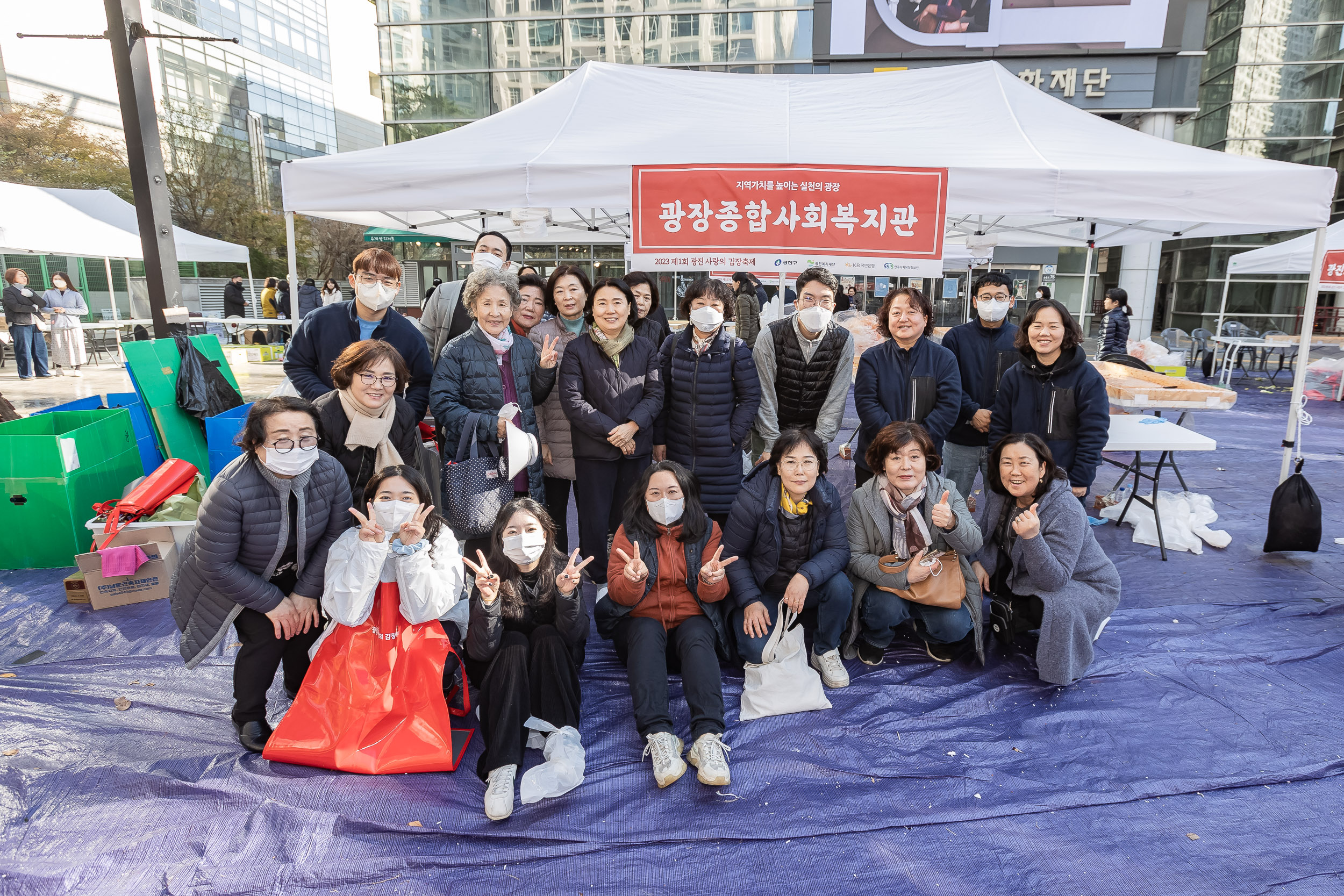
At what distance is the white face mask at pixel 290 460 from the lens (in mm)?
2463

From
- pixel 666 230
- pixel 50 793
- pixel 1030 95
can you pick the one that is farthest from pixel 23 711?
pixel 1030 95

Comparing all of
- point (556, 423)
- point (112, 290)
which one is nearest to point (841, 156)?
point (556, 423)

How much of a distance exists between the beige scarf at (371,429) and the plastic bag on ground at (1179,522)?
4.60 meters

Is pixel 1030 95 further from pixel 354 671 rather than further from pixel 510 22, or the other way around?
pixel 510 22

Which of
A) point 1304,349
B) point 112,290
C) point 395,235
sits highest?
point 395,235

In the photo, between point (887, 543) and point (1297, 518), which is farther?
point (1297, 518)

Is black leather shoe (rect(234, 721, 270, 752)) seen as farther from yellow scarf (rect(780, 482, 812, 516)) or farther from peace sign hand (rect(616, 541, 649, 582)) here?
yellow scarf (rect(780, 482, 812, 516))

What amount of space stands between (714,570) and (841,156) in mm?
2507

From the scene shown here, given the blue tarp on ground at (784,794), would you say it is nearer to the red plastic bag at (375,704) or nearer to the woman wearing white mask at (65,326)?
the red plastic bag at (375,704)

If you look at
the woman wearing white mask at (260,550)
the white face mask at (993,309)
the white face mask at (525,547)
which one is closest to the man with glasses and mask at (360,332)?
the woman wearing white mask at (260,550)

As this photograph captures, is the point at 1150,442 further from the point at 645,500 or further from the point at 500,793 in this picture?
the point at 500,793

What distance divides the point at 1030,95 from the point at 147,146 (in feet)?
20.9

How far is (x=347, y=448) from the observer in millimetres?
2904

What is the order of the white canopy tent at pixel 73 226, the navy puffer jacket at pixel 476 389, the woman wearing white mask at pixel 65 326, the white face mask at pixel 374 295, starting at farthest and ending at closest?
the woman wearing white mask at pixel 65 326 < the white canopy tent at pixel 73 226 < the white face mask at pixel 374 295 < the navy puffer jacket at pixel 476 389
